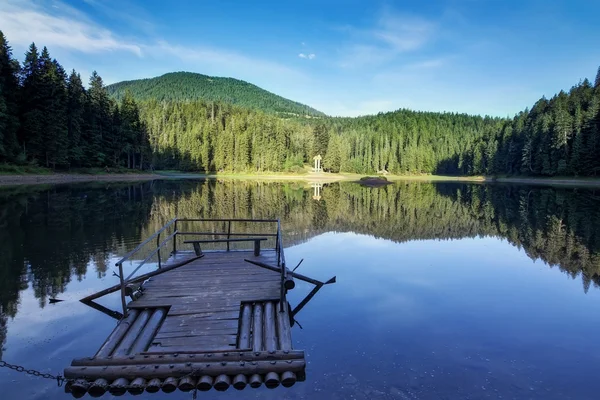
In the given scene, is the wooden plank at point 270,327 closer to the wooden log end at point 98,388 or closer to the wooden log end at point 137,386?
the wooden log end at point 137,386

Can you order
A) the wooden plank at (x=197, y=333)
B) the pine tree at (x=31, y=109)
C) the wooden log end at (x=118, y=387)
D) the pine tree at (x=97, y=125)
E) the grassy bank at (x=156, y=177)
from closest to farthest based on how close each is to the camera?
1. the wooden log end at (x=118, y=387)
2. the wooden plank at (x=197, y=333)
3. the grassy bank at (x=156, y=177)
4. the pine tree at (x=31, y=109)
5. the pine tree at (x=97, y=125)

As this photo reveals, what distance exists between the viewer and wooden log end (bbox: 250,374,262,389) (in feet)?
22.2

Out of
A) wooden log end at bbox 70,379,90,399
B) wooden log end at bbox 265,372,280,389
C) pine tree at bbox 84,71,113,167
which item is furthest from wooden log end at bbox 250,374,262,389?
pine tree at bbox 84,71,113,167

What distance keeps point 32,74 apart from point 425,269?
65416 mm

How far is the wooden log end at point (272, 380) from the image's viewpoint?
6824 mm

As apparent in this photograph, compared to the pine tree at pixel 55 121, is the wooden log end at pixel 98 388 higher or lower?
lower

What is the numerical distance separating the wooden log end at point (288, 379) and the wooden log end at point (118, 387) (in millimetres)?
2792

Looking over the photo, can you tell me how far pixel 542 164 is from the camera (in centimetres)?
8556

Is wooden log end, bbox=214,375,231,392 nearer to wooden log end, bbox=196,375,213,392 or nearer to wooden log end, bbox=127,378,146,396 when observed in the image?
wooden log end, bbox=196,375,213,392

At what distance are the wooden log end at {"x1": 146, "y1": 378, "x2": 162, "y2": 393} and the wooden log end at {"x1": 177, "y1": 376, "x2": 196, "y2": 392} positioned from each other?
0.39 metres

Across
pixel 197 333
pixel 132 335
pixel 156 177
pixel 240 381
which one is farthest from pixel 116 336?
pixel 156 177

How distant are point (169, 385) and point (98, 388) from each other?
1.28 metres

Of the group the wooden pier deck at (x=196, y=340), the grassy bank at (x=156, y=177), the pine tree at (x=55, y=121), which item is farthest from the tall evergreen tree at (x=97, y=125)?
the wooden pier deck at (x=196, y=340)

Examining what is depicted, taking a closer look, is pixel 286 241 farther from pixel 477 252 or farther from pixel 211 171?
pixel 211 171
